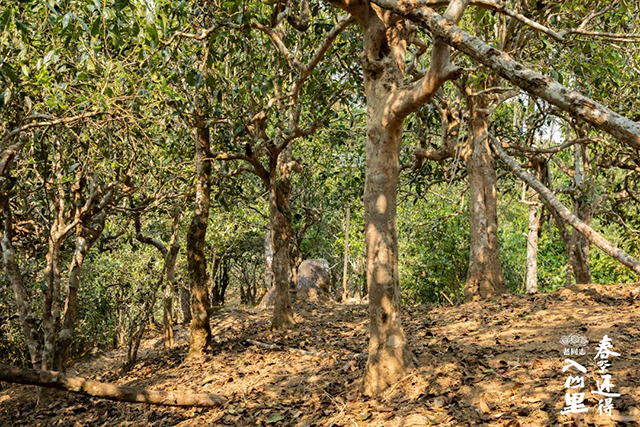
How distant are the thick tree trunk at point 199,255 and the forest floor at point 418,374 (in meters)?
0.39

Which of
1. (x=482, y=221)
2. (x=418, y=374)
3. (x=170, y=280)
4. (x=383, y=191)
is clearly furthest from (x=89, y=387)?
(x=482, y=221)

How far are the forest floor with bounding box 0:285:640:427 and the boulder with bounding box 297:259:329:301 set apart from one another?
17.8 feet

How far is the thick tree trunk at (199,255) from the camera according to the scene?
8906 mm

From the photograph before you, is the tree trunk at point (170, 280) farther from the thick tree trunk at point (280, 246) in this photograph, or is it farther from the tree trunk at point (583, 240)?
the tree trunk at point (583, 240)

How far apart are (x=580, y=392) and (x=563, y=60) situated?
6864 millimetres

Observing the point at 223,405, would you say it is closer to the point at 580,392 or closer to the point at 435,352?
the point at 435,352

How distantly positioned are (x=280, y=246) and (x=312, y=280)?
795cm

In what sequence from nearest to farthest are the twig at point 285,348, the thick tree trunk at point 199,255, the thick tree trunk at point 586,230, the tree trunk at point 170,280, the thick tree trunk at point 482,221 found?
1. the thick tree trunk at point 586,230
2. the twig at point 285,348
3. the thick tree trunk at point 199,255
4. the thick tree trunk at point 482,221
5. the tree trunk at point 170,280

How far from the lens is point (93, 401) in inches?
332

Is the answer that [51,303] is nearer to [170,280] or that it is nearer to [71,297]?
[71,297]

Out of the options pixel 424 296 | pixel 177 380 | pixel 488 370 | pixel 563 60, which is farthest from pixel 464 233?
pixel 488 370

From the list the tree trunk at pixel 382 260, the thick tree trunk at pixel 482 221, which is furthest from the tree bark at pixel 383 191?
the thick tree trunk at pixel 482 221

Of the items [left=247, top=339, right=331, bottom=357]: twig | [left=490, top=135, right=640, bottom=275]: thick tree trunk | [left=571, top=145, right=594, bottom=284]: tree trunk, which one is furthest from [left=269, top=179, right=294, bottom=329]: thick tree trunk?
[left=571, top=145, right=594, bottom=284]: tree trunk

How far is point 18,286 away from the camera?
7871 mm
